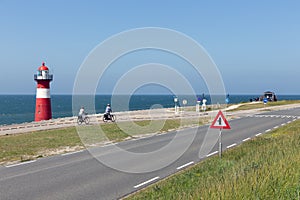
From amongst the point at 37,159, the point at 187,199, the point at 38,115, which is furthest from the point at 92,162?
the point at 38,115

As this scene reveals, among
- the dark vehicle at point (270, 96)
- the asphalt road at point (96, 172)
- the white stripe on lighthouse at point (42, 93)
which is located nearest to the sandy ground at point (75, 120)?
the white stripe on lighthouse at point (42, 93)

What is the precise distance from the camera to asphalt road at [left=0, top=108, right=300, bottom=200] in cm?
818

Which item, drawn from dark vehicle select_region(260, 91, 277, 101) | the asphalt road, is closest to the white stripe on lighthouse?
the asphalt road

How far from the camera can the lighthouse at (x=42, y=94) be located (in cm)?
3484

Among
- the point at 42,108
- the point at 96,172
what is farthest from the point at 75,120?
the point at 96,172

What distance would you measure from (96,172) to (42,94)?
26.5m

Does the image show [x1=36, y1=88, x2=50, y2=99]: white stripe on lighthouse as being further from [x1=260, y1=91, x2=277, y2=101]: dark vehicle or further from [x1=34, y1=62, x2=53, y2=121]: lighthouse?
[x1=260, y1=91, x2=277, y2=101]: dark vehicle

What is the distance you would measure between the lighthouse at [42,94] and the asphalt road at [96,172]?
21.0 meters

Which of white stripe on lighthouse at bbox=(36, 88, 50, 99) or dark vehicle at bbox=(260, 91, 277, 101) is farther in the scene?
dark vehicle at bbox=(260, 91, 277, 101)

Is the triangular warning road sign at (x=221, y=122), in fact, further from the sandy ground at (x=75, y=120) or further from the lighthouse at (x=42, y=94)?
the lighthouse at (x=42, y=94)

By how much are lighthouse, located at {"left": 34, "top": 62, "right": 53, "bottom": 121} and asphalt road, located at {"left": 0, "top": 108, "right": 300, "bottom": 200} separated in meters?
21.0

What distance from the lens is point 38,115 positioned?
3494 cm

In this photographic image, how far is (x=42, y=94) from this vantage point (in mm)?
34969

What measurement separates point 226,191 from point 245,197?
0.29 meters
